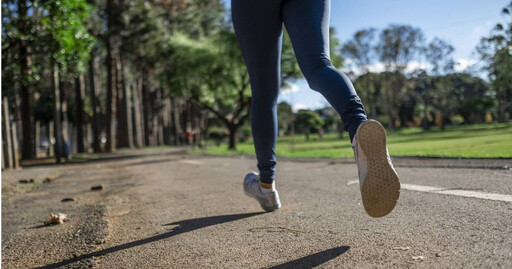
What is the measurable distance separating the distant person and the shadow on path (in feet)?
0.67

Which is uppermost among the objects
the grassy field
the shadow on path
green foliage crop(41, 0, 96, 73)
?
green foliage crop(41, 0, 96, 73)

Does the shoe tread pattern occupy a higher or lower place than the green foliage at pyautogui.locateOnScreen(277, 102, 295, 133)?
lower

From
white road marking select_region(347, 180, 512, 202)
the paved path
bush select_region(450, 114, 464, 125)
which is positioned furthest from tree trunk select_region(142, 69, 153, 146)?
bush select_region(450, 114, 464, 125)

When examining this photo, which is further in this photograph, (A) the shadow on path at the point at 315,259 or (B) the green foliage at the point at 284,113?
(B) the green foliage at the point at 284,113

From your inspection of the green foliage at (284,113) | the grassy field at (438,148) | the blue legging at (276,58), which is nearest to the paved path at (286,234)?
the blue legging at (276,58)

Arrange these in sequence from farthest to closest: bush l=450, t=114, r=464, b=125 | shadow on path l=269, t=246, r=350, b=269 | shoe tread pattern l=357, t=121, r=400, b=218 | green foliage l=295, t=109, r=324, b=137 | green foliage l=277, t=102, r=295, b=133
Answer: bush l=450, t=114, r=464, b=125 → green foliage l=295, t=109, r=324, b=137 → green foliage l=277, t=102, r=295, b=133 → shoe tread pattern l=357, t=121, r=400, b=218 → shadow on path l=269, t=246, r=350, b=269

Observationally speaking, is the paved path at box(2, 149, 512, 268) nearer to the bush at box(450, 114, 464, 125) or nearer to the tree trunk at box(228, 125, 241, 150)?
the tree trunk at box(228, 125, 241, 150)

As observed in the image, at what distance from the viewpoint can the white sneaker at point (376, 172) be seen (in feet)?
5.32

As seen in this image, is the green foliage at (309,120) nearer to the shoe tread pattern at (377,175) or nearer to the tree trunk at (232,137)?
the tree trunk at (232,137)

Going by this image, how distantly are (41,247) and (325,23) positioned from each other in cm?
183

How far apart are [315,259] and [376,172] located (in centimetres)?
40

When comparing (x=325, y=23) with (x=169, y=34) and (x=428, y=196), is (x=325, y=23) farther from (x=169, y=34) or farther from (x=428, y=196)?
(x=169, y=34)

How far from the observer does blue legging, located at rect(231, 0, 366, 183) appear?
185 cm

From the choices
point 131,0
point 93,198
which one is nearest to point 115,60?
point 131,0
